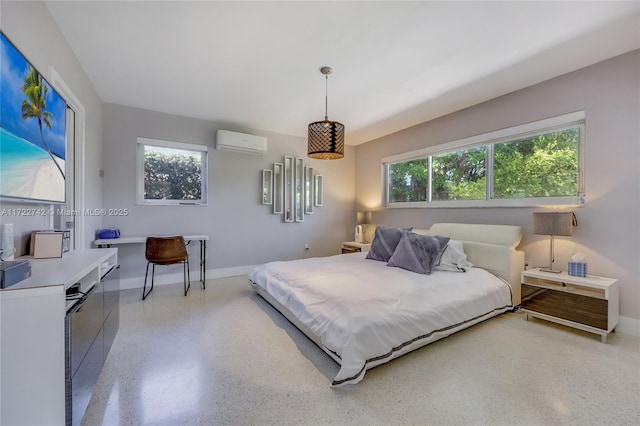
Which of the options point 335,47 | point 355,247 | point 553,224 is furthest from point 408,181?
point 335,47

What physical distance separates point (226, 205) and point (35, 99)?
284 centimetres

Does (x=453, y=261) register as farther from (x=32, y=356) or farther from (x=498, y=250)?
(x=32, y=356)

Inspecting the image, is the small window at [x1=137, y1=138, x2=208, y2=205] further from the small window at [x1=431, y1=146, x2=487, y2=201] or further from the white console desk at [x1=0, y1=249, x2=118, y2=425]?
the small window at [x1=431, y1=146, x2=487, y2=201]

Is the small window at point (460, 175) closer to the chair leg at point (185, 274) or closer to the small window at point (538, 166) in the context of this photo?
the small window at point (538, 166)

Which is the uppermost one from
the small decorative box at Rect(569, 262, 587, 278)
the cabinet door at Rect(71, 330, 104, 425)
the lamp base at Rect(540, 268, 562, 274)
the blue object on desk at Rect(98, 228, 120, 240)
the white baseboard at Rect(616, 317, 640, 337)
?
the blue object on desk at Rect(98, 228, 120, 240)

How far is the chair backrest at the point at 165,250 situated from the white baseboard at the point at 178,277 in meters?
0.70

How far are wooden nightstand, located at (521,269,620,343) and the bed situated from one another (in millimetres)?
205

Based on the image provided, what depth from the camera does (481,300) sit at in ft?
8.12

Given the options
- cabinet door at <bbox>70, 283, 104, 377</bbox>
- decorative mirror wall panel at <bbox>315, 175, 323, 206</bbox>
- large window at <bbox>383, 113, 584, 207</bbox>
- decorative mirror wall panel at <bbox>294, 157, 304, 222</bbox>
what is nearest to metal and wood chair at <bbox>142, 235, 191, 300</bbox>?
cabinet door at <bbox>70, 283, 104, 377</bbox>

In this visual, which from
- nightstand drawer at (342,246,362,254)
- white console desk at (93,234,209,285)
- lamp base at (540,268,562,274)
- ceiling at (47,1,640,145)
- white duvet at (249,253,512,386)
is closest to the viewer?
white duvet at (249,253,512,386)

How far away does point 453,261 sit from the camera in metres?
2.94

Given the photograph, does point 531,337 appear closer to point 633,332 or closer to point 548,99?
point 633,332

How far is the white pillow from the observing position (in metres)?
2.87

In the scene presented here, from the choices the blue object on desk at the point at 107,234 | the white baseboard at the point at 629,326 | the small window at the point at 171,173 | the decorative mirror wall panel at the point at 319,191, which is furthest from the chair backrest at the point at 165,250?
the white baseboard at the point at 629,326
